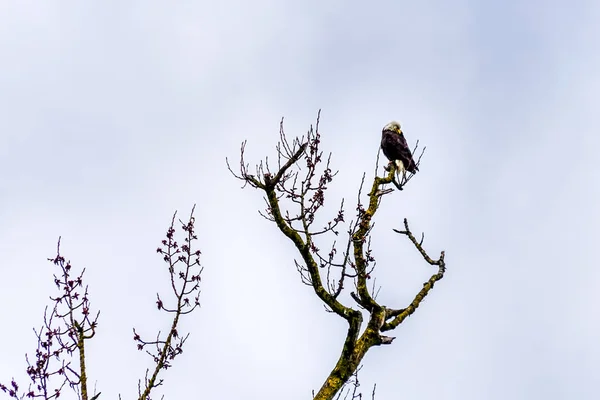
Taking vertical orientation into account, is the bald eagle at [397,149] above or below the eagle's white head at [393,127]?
below

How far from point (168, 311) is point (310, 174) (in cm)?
171

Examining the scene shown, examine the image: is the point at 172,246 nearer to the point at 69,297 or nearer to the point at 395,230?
the point at 69,297

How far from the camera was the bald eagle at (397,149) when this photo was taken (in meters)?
10.6

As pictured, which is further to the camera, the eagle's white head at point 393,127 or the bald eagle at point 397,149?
the eagle's white head at point 393,127

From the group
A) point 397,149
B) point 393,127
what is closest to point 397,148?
point 397,149

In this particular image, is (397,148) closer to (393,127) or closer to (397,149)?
(397,149)

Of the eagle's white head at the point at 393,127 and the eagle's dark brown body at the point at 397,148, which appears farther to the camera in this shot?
the eagle's white head at the point at 393,127

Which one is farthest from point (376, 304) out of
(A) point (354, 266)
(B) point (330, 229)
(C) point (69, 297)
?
(C) point (69, 297)

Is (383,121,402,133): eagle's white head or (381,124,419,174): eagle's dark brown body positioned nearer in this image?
(381,124,419,174): eagle's dark brown body

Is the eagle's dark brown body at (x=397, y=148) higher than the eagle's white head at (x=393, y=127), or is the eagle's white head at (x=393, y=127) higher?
the eagle's white head at (x=393, y=127)

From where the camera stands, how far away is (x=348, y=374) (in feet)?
19.1

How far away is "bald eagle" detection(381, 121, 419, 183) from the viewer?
10.6 m

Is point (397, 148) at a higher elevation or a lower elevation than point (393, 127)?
lower

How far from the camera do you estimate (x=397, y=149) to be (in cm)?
1105
